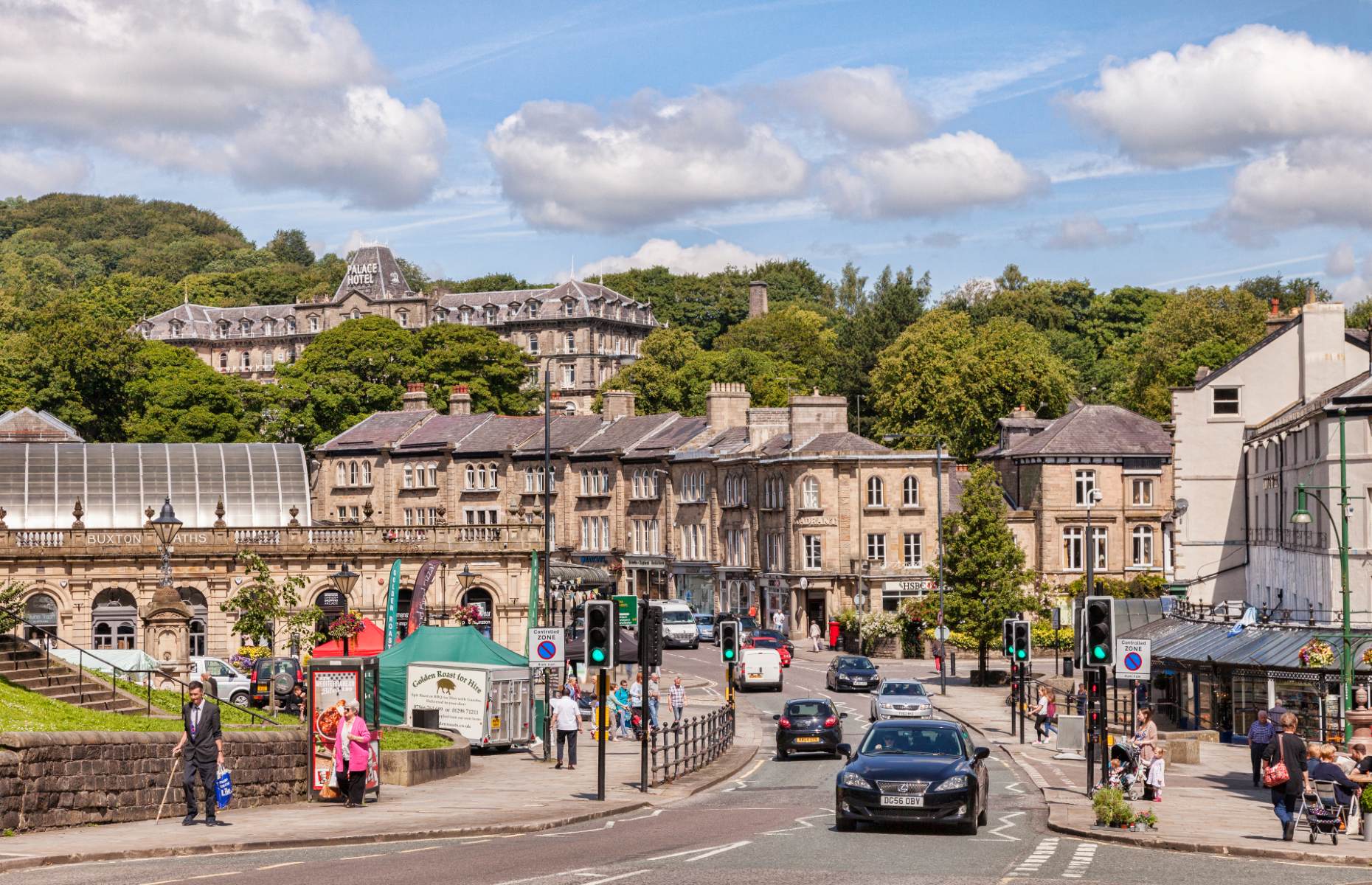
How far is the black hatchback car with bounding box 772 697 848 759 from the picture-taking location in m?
41.8

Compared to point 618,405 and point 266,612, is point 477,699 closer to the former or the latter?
point 266,612

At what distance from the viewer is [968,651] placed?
265 feet

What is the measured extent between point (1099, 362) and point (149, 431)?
251 ft

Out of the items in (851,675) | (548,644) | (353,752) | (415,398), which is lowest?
(851,675)

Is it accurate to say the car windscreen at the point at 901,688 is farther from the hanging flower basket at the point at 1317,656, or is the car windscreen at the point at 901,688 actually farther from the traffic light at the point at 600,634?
the traffic light at the point at 600,634

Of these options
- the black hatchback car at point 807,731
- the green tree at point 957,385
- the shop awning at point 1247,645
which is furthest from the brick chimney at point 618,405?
the black hatchback car at point 807,731

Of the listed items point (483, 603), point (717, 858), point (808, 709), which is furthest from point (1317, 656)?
point (483, 603)

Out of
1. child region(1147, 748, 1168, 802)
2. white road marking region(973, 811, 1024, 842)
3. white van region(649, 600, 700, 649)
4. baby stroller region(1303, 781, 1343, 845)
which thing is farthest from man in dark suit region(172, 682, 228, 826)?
white van region(649, 600, 700, 649)

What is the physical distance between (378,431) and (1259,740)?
9130cm

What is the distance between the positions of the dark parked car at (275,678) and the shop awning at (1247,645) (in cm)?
2416

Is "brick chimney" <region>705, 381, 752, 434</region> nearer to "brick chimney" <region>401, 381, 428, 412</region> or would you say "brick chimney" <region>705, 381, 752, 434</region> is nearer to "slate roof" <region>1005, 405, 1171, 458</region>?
"slate roof" <region>1005, 405, 1171, 458</region>

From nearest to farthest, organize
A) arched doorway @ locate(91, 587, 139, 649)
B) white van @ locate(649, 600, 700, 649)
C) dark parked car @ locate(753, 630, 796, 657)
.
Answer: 1. arched doorway @ locate(91, 587, 139, 649)
2. dark parked car @ locate(753, 630, 796, 657)
3. white van @ locate(649, 600, 700, 649)

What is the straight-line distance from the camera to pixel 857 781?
24812 mm

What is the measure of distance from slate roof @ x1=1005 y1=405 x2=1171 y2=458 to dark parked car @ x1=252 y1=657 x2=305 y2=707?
47.4 m
